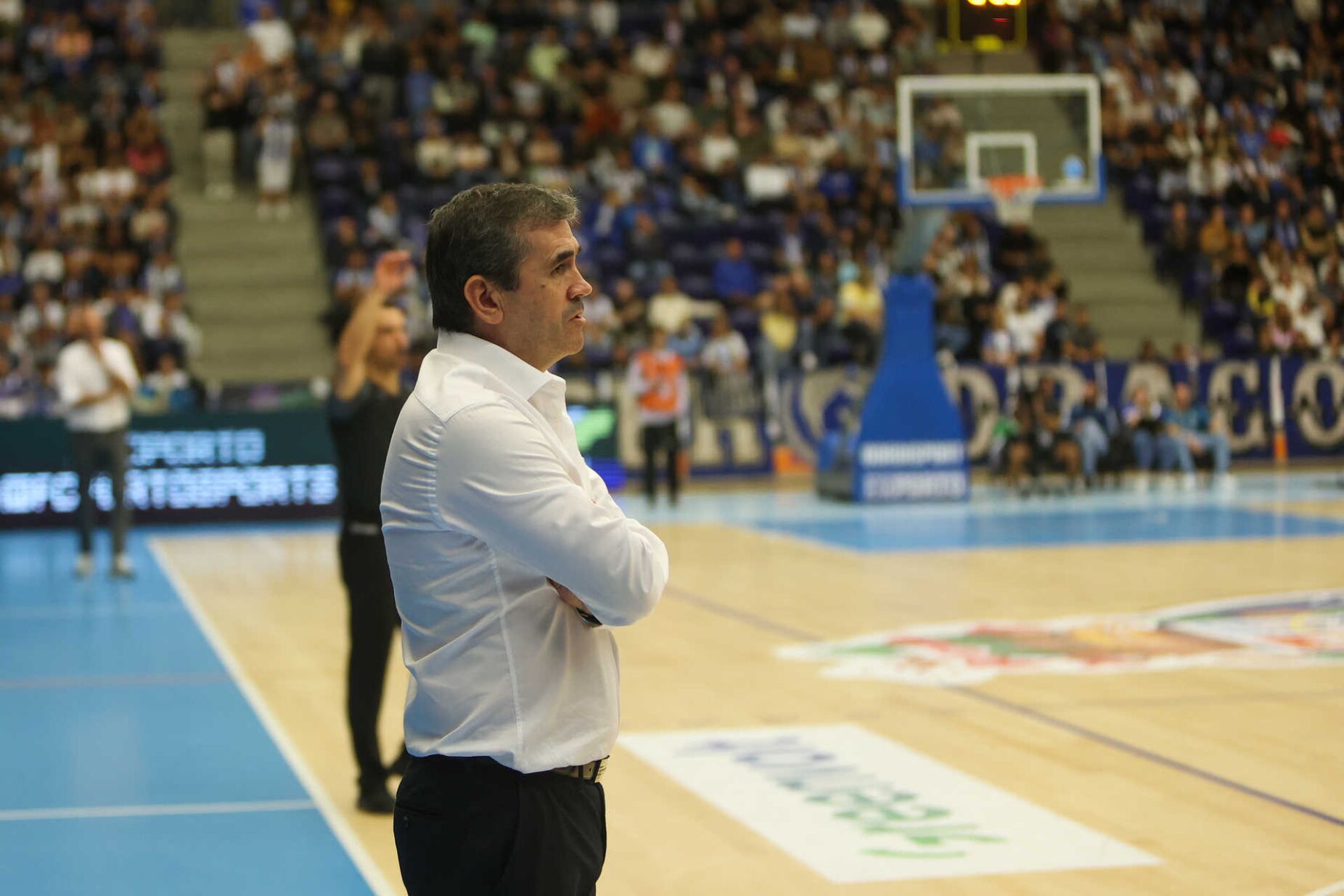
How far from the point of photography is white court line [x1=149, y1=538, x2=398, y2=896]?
18.3 feet

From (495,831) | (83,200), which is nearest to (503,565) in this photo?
(495,831)

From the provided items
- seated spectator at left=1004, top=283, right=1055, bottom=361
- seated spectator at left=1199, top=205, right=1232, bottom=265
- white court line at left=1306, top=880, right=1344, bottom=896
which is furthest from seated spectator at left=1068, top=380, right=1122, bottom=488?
white court line at left=1306, top=880, right=1344, bottom=896

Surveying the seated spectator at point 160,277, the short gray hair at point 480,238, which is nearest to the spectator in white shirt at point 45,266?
the seated spectator at point 160,277

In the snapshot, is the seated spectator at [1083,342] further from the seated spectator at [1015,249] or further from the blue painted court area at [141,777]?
the blue painted court area at [141,777]

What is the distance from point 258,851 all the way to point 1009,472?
→ 16.2 meters

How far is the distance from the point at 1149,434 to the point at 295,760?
16445mm

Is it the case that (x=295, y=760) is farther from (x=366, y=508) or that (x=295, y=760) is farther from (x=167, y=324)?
(x=167, y=324)

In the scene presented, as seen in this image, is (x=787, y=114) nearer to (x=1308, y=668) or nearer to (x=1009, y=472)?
(x=1009, y=472)

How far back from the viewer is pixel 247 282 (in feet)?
84.5

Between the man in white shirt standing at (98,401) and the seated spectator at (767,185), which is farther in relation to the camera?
the seated spectator at (767,185)

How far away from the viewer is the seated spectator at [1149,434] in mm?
21531

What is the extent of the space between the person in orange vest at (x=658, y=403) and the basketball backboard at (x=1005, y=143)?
3.14 meters

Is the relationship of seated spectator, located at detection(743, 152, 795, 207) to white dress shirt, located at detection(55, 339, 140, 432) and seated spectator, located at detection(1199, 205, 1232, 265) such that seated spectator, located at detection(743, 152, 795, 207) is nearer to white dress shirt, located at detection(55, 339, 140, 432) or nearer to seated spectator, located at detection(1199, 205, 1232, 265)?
seated spectator, located at detection(1199, 205, 1232, 265)

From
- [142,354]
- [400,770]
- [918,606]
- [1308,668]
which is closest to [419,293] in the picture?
[142,354]
